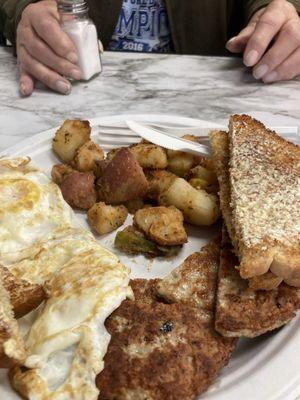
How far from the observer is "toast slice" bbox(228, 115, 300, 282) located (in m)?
1.36

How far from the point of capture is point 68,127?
1.95m

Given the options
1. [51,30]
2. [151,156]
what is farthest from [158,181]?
[51,30]

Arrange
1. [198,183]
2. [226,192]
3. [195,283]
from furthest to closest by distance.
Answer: [198,183] → [226,192] → [195,283]

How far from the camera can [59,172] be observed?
1871 millimetres

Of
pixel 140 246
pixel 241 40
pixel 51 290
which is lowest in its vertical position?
pixel 140 246

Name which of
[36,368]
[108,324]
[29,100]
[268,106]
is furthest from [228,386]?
[29,100]

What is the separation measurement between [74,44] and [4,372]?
5.39 feet

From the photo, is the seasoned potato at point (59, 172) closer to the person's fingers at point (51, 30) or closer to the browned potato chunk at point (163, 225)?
the browned potato chunk at point (163, 225)

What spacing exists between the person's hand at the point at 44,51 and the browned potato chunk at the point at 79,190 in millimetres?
880

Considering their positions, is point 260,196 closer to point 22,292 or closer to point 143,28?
point 22,292

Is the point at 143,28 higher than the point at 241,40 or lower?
lower

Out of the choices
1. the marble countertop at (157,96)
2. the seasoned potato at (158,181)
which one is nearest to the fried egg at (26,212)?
the seasoned potato at (158,181)

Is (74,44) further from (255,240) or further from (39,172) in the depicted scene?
(255,240)

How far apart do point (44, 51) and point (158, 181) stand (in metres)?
1.10
